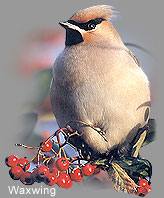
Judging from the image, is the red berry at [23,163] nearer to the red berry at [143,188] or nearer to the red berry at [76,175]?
the red berry at [76,175]

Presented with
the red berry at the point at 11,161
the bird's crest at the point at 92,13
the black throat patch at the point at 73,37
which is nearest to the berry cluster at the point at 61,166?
the red berry at the point at 11,161

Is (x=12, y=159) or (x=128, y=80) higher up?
(x=128, y=80)

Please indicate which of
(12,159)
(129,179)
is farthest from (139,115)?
(12,159)

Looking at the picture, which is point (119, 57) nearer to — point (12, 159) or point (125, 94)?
point (125, 94)

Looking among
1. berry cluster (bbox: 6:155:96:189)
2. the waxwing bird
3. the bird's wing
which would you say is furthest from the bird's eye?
berry cluster (bbox: 6:155:96:189)

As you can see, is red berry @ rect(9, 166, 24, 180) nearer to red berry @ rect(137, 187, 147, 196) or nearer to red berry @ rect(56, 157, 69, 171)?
red berry @ rect(56, 157, 69, 171)
